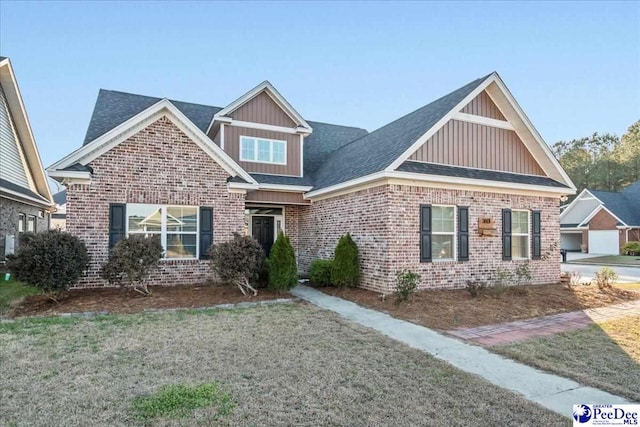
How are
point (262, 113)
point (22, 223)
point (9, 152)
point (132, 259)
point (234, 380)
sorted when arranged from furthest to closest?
1. point (22, 223)
2. point (9, 152)
3. point (262, 113)
4. point (132, 259)
5. point (234, 380)

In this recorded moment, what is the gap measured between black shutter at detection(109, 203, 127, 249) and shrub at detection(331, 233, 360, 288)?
5735 mm

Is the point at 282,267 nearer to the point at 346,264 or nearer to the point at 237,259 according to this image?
the point at 237,259

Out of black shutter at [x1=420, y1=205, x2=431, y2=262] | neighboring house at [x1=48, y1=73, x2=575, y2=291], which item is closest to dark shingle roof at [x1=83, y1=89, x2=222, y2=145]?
neighboring house at [x1=48, y1=73, x2=575, y2=291]

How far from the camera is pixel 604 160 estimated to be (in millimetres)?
49938

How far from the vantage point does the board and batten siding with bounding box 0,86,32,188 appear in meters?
14.4

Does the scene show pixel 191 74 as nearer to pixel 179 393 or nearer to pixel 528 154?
pixel 528 154

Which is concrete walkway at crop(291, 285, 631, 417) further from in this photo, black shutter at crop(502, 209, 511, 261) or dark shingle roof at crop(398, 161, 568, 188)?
black shutter at crop(502, 209, 511, 261)

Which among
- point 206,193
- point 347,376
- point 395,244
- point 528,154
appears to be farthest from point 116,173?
point 528,154

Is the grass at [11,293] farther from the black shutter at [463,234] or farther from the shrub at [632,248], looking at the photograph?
the shrub at [632,248]

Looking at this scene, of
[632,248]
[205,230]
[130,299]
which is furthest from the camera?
[632,248]

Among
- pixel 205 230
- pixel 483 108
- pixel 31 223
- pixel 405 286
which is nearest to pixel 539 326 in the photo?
pixel 405 286

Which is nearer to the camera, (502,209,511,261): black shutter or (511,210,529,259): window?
(502,209,511,261): black shutter

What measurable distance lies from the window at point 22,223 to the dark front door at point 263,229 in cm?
993

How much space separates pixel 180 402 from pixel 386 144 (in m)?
9.65
